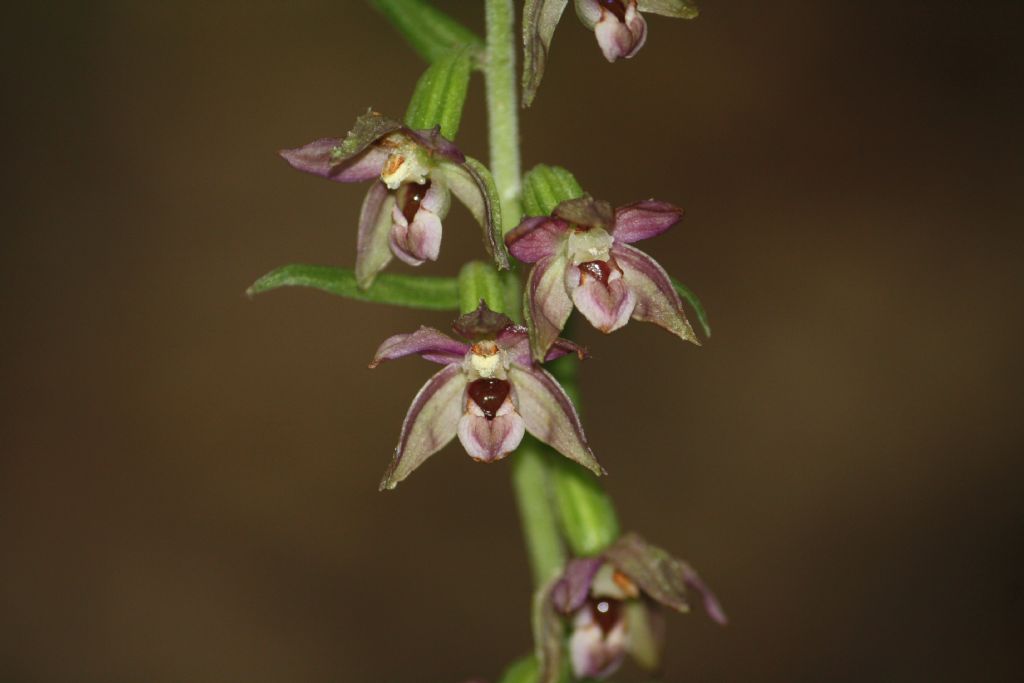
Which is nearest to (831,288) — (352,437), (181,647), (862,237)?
(862,237)

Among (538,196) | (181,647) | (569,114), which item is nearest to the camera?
(538,196)

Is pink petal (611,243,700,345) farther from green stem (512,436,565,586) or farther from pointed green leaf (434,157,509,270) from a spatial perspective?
green stem (512,436,565,586)

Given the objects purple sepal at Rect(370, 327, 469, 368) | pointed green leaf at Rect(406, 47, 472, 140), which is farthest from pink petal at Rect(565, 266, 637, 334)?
pointed green leaf at Rect(406, 47, 472, 140)

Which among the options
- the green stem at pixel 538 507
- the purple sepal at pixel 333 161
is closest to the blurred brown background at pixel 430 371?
the green stem at pixel 538 507

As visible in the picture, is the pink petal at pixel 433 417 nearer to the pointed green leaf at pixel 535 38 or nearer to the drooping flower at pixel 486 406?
the drooping flower at pixel 486 406

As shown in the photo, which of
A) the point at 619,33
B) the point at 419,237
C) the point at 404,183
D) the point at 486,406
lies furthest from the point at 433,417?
the point at 619,33

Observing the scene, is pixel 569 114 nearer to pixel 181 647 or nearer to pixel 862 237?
pixel 862 237

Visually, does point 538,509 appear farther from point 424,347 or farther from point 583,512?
point 424,347
